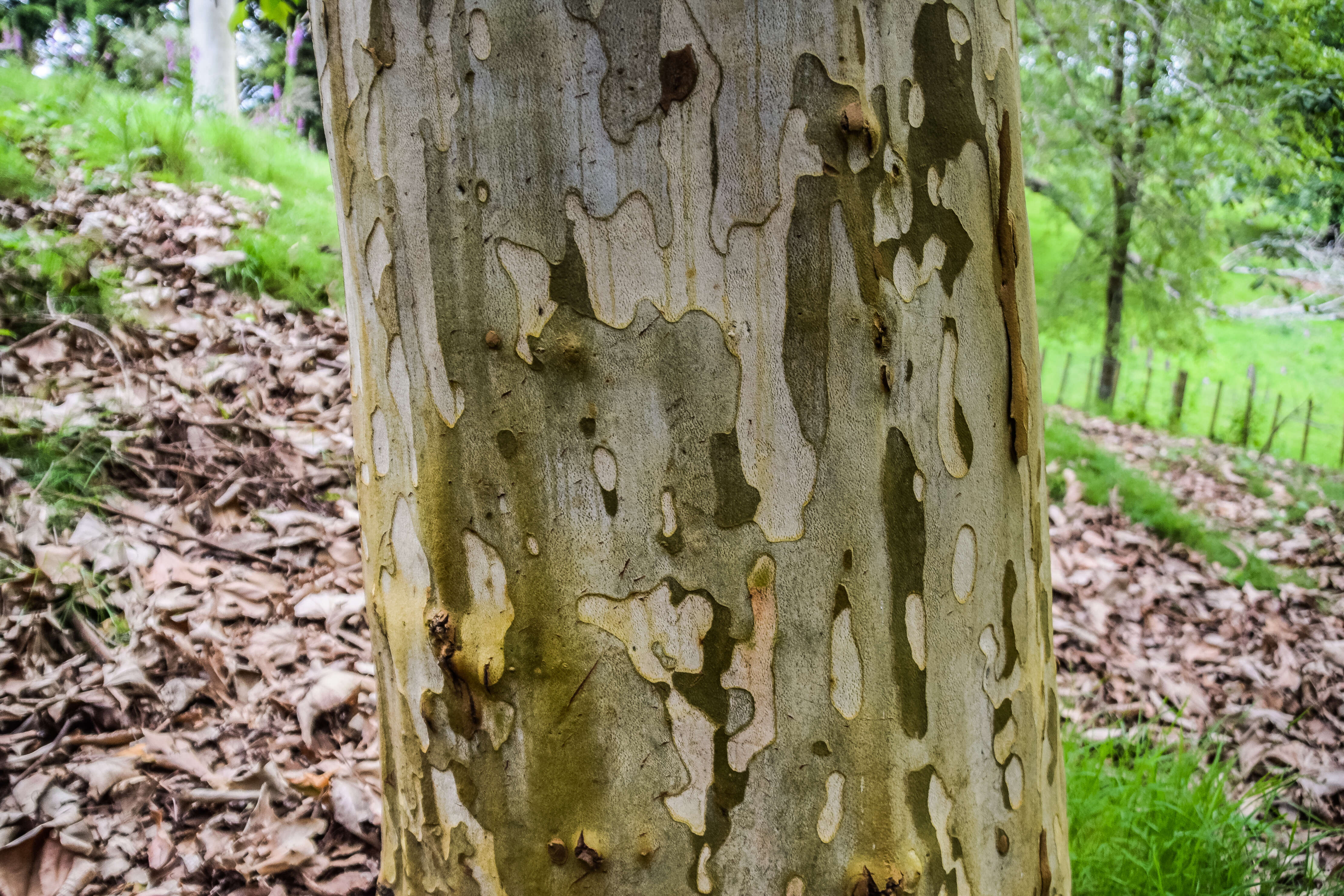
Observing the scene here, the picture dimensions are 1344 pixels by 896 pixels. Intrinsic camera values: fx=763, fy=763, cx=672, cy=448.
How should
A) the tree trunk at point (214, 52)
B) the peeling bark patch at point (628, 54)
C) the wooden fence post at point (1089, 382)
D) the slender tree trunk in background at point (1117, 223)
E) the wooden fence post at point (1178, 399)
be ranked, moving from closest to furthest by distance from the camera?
1. the peeling bark patch at point (628, 54)
2. the slender tree trunk in background at point (1117, 223)
3. the wooden fence post at point (1178, 399)
4. the tree trunk at point (214, 52)
5. the wooden fence post at point (1089, 382)

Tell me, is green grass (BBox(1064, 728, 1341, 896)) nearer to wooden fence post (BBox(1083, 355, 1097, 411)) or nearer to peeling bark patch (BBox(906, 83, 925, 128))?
peeling bark patch (BBox(906, 83, 925, 128))

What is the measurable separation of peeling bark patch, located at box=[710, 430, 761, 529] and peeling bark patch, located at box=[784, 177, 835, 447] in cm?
7

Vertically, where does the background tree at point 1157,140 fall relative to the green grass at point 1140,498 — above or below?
above

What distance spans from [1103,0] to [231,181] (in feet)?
16.0

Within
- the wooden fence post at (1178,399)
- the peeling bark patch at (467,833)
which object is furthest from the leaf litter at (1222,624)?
the peeling bark patch at (467,833)

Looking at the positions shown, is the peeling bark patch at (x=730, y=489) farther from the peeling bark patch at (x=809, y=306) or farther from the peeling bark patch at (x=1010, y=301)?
the peeling bark patch at (x=1010, y=301)

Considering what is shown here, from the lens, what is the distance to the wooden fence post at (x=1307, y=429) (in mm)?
3992

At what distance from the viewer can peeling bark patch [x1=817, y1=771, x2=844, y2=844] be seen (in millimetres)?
714

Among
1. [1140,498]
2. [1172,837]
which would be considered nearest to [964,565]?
[1172,837]

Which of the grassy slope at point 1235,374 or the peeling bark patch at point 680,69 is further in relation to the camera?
the grassy slope at point 1235,374

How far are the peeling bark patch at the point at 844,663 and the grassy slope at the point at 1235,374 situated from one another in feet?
8.84

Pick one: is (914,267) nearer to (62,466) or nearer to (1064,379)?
(62,466)

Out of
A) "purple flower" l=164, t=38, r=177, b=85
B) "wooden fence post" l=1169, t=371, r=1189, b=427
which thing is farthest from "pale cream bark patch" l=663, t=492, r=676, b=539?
"purple flower" l=164, t=38, r=177, b=85

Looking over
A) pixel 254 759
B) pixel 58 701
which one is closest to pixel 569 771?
pixel 254 759
